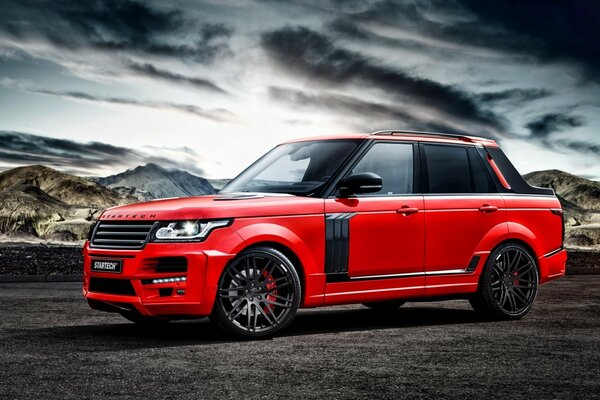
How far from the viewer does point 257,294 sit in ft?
24.8

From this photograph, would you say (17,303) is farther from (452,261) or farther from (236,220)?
(452,261)

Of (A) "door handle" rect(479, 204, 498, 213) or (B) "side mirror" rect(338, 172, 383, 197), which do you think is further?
(A) "door handle" rect(479, 204, 498, 213)

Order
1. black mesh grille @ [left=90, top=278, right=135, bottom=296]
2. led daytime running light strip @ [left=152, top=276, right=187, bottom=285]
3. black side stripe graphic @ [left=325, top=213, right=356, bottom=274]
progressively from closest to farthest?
led daytime running light strip @ [left=152, top=276, right=187, bottom=285], black mesh grille @ [left=90, top=278, right=135, bottom=296], black side stripe graphic @ [left=325, top=213, right=356, bottom=274]

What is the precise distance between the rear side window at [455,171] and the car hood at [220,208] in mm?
1685

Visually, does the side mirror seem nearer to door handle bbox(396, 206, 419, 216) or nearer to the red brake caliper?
door handle bbox(396, 206, 419, 216)

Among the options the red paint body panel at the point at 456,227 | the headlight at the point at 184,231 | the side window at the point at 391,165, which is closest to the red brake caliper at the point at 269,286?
the headlight at the point at 184,231

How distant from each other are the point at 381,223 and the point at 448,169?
1.42 meters

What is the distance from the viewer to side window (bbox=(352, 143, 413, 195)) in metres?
8.60

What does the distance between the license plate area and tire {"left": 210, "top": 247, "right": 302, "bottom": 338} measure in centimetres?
95

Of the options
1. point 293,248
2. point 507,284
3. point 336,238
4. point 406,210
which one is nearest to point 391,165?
point 406,210

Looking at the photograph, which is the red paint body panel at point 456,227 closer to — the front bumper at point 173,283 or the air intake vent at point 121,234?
the front bumper at point 173,283

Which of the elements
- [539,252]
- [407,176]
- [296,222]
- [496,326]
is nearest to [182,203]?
[296,222]

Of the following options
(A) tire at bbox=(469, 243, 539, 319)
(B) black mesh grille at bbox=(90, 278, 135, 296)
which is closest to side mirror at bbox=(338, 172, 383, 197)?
(A) tire at bbox=(469, 243, 539, 319)

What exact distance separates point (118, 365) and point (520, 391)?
289 centimetres
